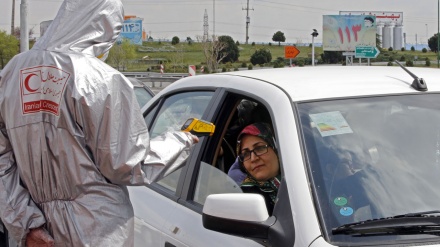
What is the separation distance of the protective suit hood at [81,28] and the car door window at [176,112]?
67 cm

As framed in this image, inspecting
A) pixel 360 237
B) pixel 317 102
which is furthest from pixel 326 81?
pixel 360 237

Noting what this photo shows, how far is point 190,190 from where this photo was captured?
3492 mm

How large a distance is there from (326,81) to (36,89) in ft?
3.93

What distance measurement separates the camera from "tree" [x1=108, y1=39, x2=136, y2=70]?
6701 centimetres

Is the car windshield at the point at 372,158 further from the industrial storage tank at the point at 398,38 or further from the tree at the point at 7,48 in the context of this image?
the industrial storage tank at the point at 398,38

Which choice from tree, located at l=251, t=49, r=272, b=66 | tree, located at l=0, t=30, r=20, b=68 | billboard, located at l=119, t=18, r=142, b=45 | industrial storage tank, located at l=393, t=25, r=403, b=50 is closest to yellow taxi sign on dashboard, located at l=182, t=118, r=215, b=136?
tree, located at l=251, t=49, r=272, b=66

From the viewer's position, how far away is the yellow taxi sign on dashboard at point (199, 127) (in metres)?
3.34

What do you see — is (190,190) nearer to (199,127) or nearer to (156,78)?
(199,127)

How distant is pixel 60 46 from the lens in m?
3.18

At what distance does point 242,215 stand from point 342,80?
0.89 m

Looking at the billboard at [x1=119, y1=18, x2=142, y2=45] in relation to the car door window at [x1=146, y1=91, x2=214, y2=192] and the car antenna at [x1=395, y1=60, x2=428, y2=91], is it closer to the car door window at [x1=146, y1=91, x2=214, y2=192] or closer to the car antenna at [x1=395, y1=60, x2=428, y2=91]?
the car door window at [x1=146, y1=91, x2=214, y2=192]

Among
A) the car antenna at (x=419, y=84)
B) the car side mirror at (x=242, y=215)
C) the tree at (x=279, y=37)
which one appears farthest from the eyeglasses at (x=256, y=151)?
the tree at (x=279, y=37)

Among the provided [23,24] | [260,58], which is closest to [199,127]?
[23,24]

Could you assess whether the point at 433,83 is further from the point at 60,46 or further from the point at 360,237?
the point at 60,46
